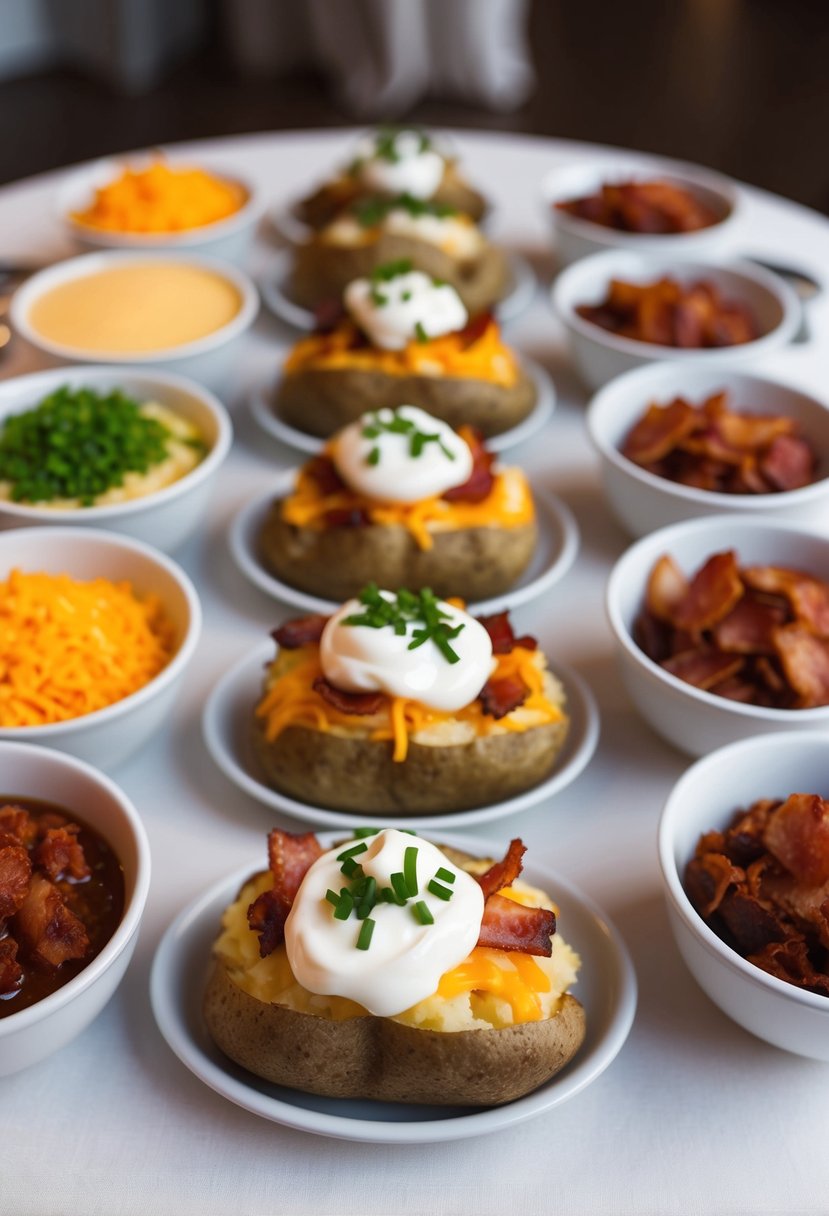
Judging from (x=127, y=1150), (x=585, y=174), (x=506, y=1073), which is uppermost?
(x=585, y=174)

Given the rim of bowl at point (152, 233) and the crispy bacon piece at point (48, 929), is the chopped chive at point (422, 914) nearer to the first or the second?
the crispy bacon piece at point (48, 929)

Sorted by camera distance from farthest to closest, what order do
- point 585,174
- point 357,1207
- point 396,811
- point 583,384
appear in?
point 585,174 < point 583,384 < point 396,811 < point 357,1207

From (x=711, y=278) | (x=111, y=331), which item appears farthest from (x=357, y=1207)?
(x=711, y=278)

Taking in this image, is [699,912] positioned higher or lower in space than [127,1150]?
higher

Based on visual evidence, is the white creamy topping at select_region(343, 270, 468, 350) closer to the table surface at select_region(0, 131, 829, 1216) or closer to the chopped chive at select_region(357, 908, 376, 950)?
the table surface at select_region(0, 131, 829, 1216)

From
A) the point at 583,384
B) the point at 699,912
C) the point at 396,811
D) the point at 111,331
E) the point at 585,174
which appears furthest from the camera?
the point at 585,174

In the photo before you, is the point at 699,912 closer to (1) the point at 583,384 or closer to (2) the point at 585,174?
(1) the point at 583,384

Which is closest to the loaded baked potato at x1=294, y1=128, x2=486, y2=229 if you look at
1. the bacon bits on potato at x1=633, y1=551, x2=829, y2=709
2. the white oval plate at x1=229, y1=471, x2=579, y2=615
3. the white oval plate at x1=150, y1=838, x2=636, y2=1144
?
the white oval plate at x1=229, y1=471, x2=579, y2=615
